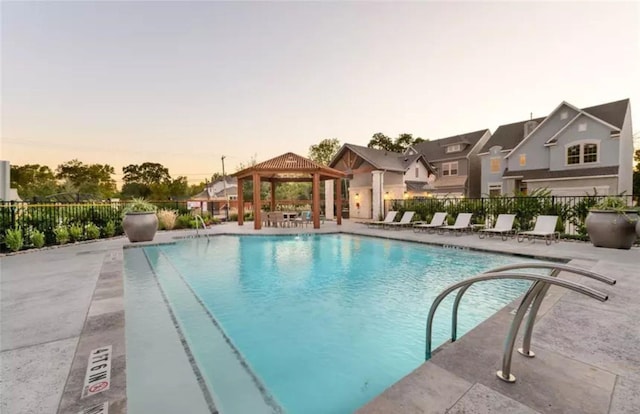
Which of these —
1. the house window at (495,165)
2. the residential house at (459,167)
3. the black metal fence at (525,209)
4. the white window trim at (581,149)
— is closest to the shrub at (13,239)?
the black metal fence at (525,209)

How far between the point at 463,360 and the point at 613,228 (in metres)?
9.14

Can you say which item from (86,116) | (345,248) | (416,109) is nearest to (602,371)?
(345,248)

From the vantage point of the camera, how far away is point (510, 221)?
11.0 meters

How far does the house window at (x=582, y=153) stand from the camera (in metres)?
18.0

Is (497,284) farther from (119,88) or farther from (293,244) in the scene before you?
(119,88)

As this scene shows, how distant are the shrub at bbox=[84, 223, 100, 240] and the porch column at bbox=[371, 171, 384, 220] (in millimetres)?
15231

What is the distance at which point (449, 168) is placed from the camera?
97.9 ft

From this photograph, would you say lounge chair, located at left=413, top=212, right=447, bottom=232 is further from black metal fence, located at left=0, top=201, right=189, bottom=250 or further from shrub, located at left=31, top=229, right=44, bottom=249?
shrub, located at left=31, top=229, right=44, bottom=249

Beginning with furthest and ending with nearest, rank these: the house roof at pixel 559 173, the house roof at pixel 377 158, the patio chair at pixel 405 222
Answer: the house roof at pixel 377 158 → the house roof at pixel 559 173 → the patio chair at pixel 405 222

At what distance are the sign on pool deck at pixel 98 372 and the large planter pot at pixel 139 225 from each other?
847 centimetres

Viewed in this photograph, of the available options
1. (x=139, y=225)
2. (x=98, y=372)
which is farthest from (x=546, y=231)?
(x=139, y=225)

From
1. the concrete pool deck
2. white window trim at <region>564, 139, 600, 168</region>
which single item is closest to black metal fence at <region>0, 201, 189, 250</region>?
the concrete pool deck

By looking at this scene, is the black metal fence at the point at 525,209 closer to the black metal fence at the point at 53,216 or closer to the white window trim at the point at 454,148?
the black metal fence at the point at 53,216

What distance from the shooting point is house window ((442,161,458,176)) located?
29250 mm
